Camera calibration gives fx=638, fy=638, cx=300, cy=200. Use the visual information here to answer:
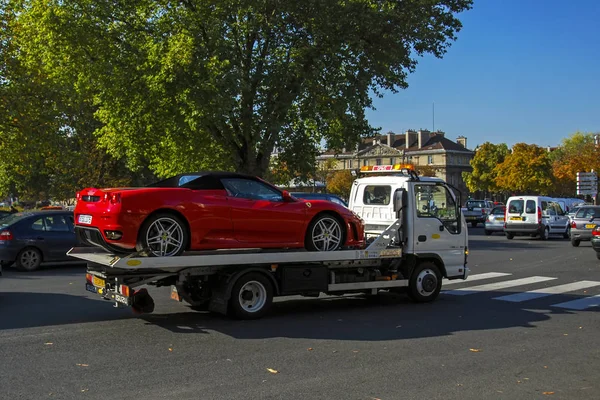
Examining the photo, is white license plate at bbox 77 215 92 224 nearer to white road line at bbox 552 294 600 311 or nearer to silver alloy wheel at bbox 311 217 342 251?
silver alloy wheel at bbox 311 217 342 251

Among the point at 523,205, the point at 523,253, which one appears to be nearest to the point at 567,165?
the point at 523,205

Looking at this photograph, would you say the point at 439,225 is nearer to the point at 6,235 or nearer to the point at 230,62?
the point at 6,235

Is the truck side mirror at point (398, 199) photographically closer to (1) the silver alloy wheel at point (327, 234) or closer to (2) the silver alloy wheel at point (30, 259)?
(1) the silver alloy wheel at point (327, 234)

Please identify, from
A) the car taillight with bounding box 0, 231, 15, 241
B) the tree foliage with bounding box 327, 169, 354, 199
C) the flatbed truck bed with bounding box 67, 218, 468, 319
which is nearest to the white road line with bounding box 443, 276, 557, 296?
the flatbed truck bed with bounding box 67, 218, 468, 319

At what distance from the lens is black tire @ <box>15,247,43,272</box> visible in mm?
16688

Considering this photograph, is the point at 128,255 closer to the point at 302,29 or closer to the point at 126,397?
the point at 126,397

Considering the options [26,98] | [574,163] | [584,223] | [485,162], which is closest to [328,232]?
[584,223]

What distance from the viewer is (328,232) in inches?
414

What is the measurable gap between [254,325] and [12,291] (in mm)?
6173

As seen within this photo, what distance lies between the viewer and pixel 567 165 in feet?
289

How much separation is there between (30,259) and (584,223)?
20.1m

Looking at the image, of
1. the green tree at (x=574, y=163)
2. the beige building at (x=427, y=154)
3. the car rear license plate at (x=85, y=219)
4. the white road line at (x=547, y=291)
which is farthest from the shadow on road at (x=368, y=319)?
the beige building at (x=427, y=154)

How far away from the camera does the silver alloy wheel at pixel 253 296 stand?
973 centimetres

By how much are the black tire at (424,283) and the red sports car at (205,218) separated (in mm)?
1734
